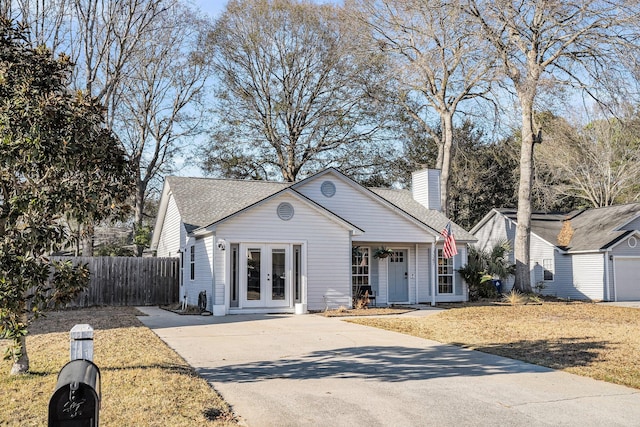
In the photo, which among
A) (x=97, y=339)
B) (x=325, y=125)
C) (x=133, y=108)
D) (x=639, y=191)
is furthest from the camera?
(x=639, y=191)

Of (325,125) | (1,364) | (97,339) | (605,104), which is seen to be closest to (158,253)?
(325,125)

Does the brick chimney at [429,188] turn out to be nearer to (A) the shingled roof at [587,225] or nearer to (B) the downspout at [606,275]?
(A) the shingled roof at [587,225]

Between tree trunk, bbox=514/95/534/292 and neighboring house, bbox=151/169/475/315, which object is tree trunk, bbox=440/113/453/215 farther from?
tree trunk, bbox=514/95/534/292

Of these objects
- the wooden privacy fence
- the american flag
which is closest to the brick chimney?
the american flag

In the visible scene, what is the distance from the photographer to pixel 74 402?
3629 millimetres

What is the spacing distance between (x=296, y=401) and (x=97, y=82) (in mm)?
19544

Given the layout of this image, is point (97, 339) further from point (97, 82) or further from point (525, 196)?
point (525, 196)

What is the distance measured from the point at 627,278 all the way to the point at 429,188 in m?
9.68

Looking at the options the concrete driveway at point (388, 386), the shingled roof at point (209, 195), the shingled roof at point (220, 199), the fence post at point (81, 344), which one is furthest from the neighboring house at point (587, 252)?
the fence post at point (81, 344)

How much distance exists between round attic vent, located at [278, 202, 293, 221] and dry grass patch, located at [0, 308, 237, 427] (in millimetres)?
7080

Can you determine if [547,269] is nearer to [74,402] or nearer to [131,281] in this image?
[131,281]

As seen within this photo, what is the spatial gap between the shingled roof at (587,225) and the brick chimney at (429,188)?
6.85 metres

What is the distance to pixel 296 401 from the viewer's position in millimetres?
6453

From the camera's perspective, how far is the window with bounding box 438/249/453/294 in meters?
22.1
